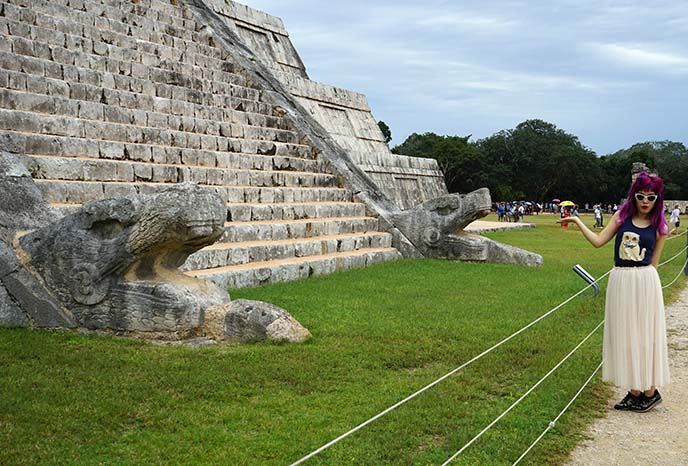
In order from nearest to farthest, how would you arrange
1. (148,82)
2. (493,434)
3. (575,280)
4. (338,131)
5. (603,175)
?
1. (493,434)
2. (575,280)
3. (148,82)
4. (338,131)
5. (603,175)

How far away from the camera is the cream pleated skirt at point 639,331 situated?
4.72m

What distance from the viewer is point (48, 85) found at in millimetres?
9289

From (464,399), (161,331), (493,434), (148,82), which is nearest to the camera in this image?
(493,434)

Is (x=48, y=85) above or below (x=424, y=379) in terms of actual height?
above

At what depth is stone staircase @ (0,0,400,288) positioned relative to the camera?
844 cm

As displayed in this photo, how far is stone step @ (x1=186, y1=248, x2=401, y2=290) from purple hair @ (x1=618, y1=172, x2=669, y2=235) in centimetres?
437

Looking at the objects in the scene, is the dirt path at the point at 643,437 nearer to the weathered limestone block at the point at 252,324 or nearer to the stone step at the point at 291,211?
the weathered limestone block at the point at 252,324

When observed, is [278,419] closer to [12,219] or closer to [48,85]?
[12,219]

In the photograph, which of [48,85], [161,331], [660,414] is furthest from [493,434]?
[48,85]

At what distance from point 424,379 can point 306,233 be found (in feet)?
19.1

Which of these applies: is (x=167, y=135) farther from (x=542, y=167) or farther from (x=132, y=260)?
(x=542, y=167)

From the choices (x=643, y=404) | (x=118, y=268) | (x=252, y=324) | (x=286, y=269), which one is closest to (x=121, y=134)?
(x=286, y=269)

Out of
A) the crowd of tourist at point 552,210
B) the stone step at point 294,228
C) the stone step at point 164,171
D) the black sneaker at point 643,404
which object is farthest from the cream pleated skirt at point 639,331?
the stone step at point 164,171

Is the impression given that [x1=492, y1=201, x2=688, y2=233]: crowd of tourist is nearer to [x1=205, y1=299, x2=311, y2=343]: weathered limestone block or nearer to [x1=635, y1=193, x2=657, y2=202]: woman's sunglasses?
[x1=635, y1=193, x2=657, y2=202]: woman's sunglasses
